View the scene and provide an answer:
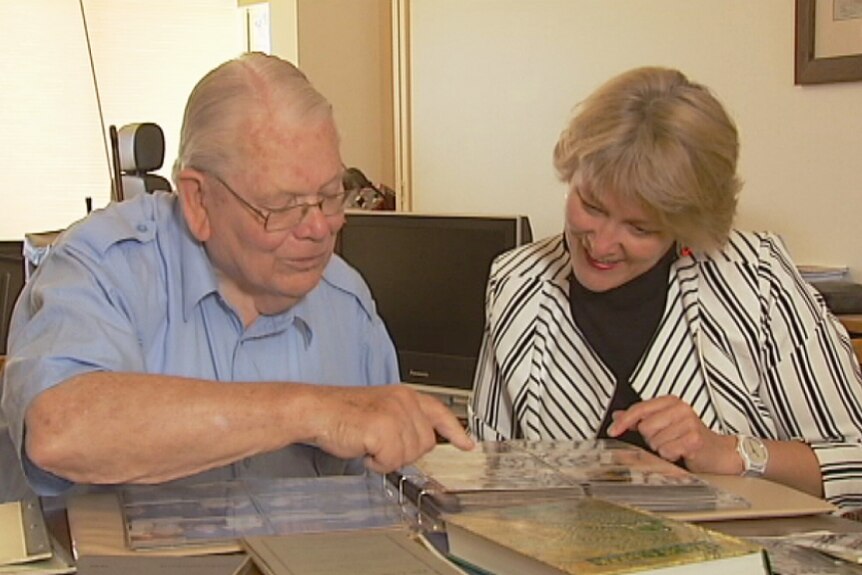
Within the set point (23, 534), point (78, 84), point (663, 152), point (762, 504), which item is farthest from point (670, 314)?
point (78, 84)

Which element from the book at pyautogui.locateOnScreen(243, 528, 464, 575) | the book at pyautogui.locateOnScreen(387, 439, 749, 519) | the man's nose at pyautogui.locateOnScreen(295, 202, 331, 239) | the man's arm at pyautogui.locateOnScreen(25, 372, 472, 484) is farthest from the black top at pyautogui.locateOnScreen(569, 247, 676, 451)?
the book at pyautogui.locateOnScreen(243, 528, 464, 575)

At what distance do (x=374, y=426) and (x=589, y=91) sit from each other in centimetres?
200

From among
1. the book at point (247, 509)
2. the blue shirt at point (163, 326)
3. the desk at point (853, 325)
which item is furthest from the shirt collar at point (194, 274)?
the desk at point (853, 325)

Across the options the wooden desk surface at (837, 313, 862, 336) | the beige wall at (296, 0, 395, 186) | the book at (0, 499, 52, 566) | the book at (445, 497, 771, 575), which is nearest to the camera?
the book at (445, 497, 771, 575)

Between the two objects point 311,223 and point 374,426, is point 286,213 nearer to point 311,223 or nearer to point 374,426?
point 311,223

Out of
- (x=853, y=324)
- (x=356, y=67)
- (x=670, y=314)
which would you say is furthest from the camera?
(x=356, y=67)

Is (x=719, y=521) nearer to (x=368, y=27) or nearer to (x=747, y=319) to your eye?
(x=747, y=319)

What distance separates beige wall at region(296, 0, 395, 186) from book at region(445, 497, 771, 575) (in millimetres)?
2938

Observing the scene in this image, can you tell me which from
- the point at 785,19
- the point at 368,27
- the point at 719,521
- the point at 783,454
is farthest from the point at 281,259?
the point at 368,27

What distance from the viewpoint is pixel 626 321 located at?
1.78 metres

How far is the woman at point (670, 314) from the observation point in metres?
1.66

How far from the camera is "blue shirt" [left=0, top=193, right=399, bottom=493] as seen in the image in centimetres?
120

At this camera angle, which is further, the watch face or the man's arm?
→ the watch face

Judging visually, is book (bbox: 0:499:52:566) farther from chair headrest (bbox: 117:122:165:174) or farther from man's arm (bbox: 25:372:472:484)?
chair headrest (bbox: 117:122:165:174)
